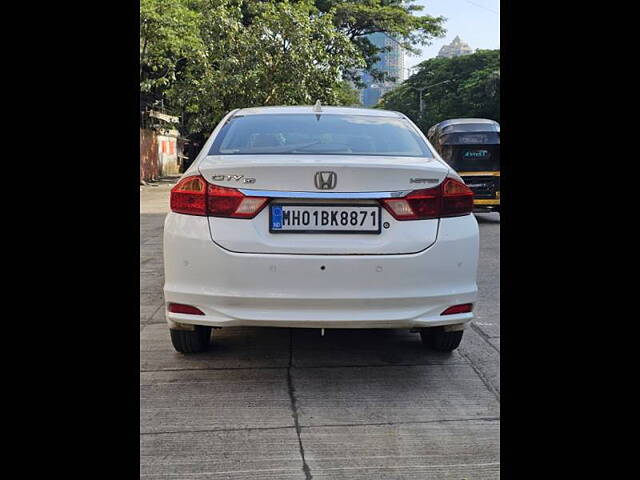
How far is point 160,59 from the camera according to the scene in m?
20.2

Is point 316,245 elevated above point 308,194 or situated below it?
below

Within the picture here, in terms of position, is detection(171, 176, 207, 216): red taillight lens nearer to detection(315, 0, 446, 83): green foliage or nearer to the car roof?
the car roof

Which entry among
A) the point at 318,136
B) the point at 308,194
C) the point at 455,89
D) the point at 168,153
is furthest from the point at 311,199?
the point at 455,89

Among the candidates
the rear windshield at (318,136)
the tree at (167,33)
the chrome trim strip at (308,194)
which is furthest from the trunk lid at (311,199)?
the tree at (167,33)

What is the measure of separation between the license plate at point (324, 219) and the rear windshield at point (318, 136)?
16.8 inches

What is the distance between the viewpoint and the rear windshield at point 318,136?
365 centimetres

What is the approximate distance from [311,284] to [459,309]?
0.82 metres

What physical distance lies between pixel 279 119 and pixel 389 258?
139 cm

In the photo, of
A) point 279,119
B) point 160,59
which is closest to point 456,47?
point 160,59

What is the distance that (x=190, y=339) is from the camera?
3.85 metres

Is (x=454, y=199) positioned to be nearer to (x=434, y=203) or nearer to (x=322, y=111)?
(x=434, y=203)
